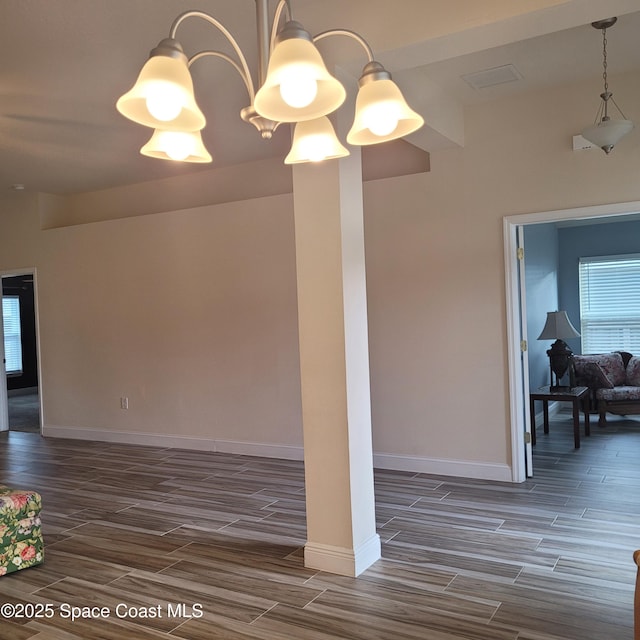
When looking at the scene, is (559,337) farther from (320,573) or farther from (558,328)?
(320,573)

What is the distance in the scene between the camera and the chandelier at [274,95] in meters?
1.55

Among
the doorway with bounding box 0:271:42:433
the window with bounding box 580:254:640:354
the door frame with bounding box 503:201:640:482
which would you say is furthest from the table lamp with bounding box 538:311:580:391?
the doorway with bounding box 0:271:42:433

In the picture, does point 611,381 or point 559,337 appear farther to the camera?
point 611,381

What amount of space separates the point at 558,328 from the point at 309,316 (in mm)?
4594

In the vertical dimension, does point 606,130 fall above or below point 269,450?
above

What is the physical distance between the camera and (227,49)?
3.49 m

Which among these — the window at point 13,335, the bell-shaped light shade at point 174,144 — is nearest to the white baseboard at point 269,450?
the bell-shaped light shade at point 174,144

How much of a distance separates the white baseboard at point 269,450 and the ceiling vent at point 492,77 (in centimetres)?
292

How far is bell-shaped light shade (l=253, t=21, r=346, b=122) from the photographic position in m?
1.53

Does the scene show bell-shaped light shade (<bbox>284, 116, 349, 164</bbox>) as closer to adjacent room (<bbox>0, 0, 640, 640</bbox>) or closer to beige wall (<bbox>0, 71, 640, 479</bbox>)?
adjacent room (<bbox>0, 0, 640, 640</bbox>)

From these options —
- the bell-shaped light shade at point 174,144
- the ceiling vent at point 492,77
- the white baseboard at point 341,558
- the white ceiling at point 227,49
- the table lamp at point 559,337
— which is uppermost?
the ceiling vent at point 492,77

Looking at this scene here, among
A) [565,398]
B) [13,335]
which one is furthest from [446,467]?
[13,335]

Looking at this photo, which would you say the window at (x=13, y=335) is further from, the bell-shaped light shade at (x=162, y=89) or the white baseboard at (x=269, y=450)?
the bell-shaped light shade at (x=162, y=89)

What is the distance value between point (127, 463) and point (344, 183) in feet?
13.2
